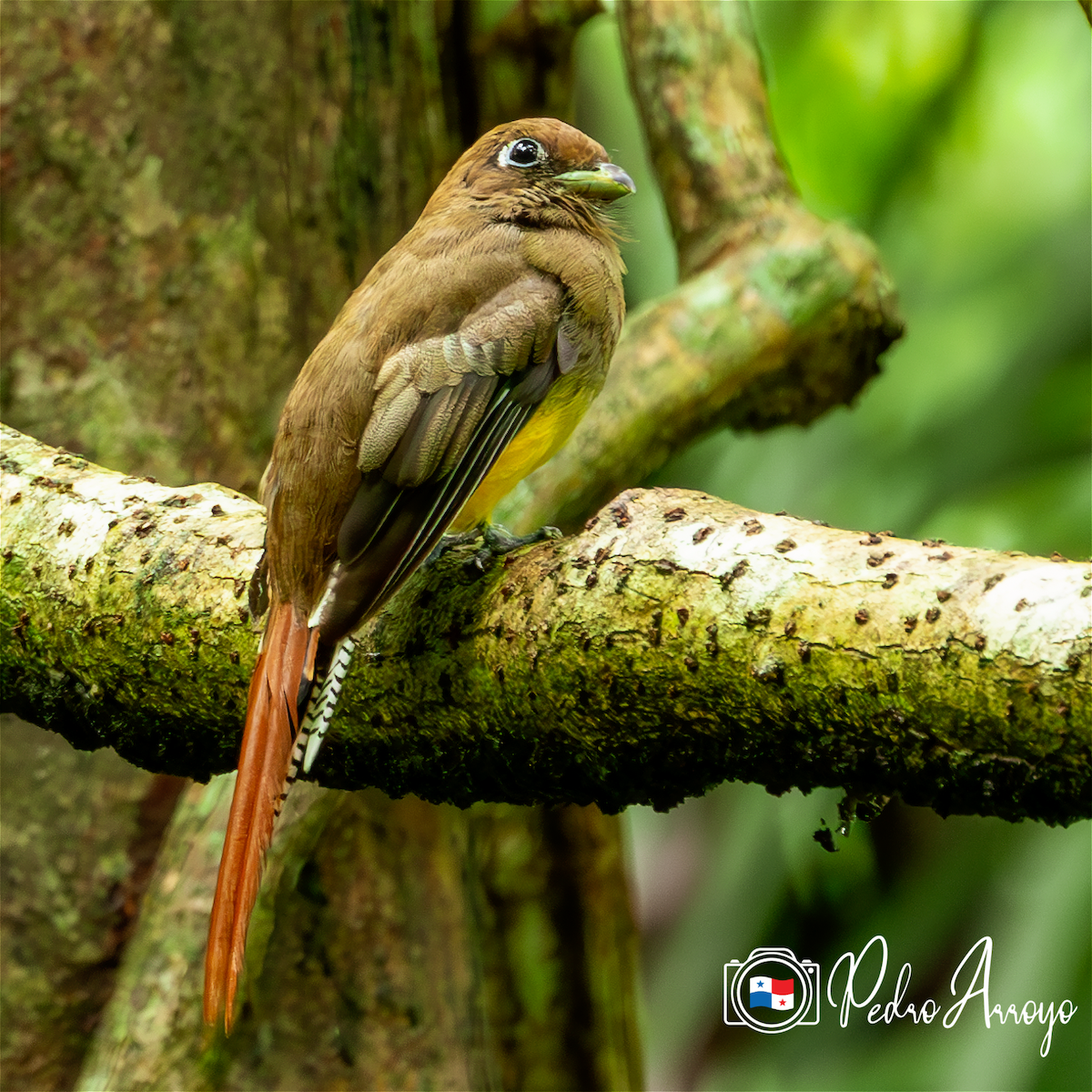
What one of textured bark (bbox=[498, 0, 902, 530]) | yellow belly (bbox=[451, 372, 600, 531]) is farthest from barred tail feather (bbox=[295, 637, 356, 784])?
textured bark (bbox=[498, 0, 902, 530])

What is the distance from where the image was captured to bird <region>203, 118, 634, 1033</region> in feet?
6.12

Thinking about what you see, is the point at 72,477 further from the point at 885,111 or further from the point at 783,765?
the point at 885,111

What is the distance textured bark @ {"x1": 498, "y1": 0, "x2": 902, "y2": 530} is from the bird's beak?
1054mm

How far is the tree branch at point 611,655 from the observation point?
1390mm

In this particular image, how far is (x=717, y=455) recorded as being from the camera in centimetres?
524

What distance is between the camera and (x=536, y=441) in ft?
7.64

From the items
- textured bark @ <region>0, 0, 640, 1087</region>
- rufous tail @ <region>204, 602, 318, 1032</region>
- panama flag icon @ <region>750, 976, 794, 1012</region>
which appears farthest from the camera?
panama flag icon @ <region>750, 976, 794, 1012</region>

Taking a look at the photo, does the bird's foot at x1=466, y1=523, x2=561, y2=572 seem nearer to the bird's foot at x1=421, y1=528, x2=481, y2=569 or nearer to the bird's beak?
the bird's foot at x1=421, y1=528, x2=481, y2=569

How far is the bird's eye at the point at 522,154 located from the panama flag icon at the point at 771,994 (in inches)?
91.1

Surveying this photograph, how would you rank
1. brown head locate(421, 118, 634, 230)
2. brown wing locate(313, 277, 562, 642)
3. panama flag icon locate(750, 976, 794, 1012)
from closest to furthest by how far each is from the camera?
1. brown wing locate(313, 277, 562, 642)
2. brown head locate(421, 118, 634, 230)
3. panama flag icon locate(750, 976, 794, 1012)

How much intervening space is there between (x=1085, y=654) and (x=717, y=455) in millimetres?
3976

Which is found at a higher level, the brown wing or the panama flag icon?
the brown wing

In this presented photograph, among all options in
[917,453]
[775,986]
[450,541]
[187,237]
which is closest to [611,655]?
[450,541]

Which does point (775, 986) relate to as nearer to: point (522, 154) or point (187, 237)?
point (522, 154)
